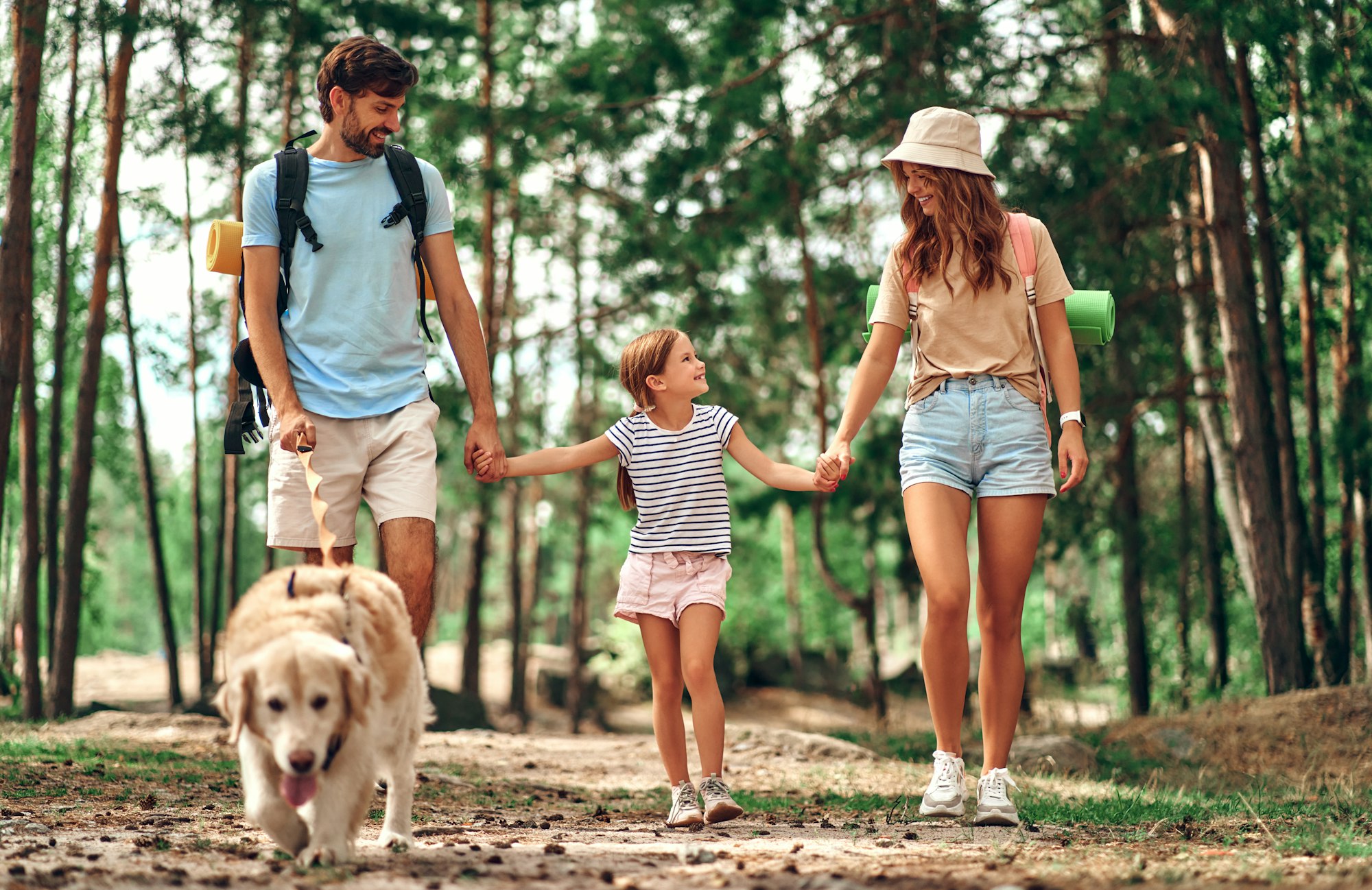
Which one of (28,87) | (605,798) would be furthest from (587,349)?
(605,798)

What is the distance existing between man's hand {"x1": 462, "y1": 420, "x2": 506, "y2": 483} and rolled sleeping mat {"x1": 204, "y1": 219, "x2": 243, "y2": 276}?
3.87 ft

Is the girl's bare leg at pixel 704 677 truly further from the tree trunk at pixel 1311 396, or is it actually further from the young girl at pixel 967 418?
the tree trunk at pixel 1311 396

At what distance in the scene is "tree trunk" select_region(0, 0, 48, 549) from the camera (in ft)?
28.3

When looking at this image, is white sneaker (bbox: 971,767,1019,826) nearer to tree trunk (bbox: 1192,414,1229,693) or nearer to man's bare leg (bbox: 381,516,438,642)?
man's bare leg (bbox: 381,516,438,642)

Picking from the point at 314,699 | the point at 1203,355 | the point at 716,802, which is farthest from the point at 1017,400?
the point at 1203,355

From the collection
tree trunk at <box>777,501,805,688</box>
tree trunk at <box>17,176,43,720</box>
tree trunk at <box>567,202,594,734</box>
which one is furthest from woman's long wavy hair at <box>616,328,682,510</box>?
Result: tree trunk at <box>777,501,805,688</box>

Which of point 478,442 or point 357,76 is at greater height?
point 357,76

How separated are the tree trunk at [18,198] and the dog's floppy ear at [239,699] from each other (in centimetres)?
624

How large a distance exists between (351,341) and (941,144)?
262 cm

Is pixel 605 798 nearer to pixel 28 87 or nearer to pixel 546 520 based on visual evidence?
pixel 28 87

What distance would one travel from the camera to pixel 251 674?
11.3 feet

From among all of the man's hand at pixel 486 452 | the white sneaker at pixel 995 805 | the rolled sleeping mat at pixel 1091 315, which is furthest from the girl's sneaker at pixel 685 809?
the rolled sleeping mat at pixel 1091 315

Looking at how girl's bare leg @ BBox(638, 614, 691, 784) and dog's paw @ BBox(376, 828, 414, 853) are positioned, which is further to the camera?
girl's bare leg @ BBox(638, 614, 691, 784)

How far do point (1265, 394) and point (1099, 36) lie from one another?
3.86 m
